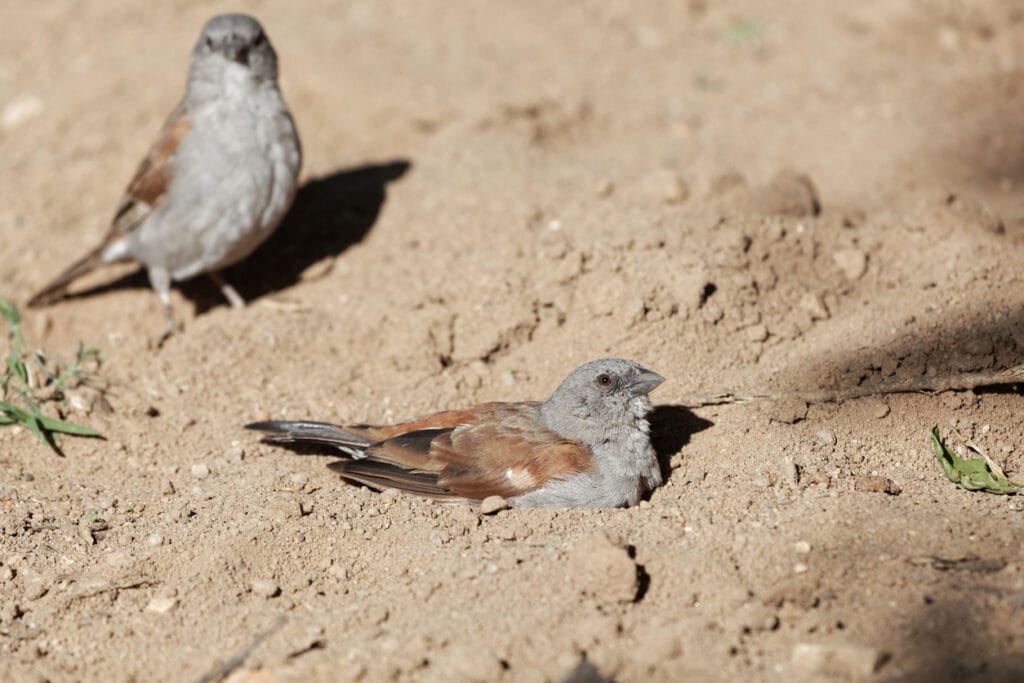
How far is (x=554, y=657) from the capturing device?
12.9ft

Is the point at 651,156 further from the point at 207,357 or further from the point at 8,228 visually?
the point at 8,228

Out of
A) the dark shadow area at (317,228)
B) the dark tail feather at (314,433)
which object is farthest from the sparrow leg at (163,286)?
the dark tail feather at (314,433)

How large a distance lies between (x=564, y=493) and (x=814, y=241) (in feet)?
8.21

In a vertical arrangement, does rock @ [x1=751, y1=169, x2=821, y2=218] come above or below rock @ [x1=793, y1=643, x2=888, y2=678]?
above

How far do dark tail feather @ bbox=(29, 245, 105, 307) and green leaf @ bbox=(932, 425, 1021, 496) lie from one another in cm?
566

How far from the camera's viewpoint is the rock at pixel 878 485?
15.6 ft

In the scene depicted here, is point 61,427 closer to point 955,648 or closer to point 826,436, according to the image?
point 826,436

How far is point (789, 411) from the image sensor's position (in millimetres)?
5367

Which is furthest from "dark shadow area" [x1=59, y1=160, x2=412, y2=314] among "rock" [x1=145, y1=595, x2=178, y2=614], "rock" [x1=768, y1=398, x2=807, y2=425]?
"rock" [x1=768, y1=398, x2=807, y2=425]

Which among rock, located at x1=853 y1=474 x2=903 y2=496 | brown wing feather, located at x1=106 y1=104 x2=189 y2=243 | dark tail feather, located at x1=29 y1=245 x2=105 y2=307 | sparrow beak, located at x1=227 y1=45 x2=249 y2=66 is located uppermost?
sparrow beak, located at x1=227 y1=45 x2=249 y2=66

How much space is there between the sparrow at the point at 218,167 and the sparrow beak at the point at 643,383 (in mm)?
3163

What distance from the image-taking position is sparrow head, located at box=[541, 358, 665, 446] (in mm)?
5184

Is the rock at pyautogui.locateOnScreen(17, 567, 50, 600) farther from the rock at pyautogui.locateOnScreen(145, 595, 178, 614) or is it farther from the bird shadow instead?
the bird shadow

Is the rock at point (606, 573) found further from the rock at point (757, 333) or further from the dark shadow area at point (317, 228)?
the dark shadow area at point (317, 228)
